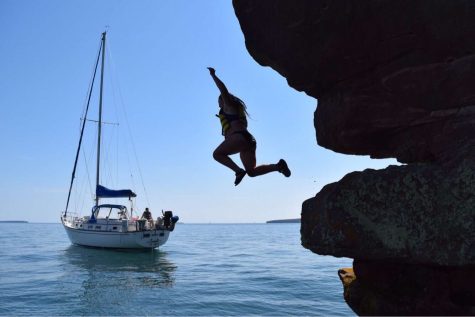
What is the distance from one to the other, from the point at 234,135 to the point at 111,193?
34.5 m

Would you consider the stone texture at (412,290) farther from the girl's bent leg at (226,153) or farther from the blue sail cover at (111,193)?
the blue sail cover at (111,193)

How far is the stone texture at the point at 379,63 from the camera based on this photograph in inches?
210

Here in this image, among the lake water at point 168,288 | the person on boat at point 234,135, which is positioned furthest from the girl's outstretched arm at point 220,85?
the lake water at point 168,288

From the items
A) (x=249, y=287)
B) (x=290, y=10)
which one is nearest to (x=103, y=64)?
(x=249, y=287)

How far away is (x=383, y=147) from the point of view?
22.3 feet

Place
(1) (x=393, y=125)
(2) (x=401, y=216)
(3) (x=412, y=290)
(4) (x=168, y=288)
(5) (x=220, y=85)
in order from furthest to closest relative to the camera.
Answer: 1. (4) (x=168, y=288)
2. (5) (x=220, y=85)
3. (1) (x=393, y=125)
4. (3) (x=412, y=290)
5. (2) (x=401, y=216)

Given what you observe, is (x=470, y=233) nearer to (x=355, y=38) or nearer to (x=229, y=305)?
(x=355, y=38)

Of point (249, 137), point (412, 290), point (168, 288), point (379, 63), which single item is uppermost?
point (379, 63)

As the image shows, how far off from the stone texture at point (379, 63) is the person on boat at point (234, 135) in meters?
1.07

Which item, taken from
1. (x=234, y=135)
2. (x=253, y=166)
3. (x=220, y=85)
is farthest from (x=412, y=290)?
(x=220, y=85)

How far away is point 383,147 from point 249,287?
1690 cm

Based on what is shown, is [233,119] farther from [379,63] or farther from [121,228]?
[121,228]

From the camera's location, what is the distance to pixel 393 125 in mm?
6156

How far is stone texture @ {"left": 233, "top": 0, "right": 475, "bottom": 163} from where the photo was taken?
5340mm
